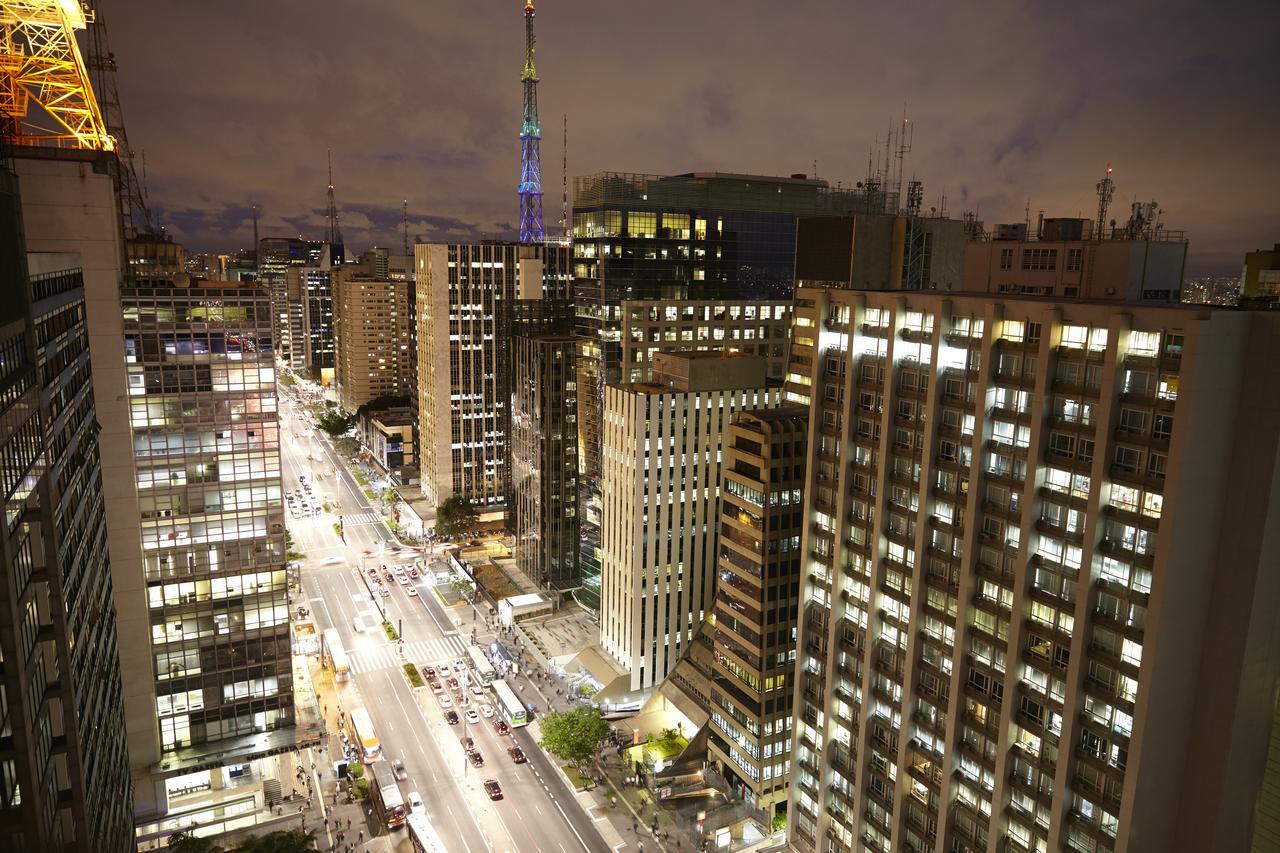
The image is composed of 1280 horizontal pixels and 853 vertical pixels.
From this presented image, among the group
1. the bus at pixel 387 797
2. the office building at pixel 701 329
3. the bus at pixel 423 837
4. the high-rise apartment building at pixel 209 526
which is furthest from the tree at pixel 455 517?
the bus at pixel 423 837

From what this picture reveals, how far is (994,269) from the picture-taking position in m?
85.2

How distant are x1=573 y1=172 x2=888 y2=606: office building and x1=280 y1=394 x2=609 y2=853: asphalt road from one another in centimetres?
2983

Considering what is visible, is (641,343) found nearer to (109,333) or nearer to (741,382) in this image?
(741,382)

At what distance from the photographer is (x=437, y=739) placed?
3898 inches

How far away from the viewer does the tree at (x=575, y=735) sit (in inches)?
3524

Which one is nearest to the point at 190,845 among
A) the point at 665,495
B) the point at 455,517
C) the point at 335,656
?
the point at 335,656

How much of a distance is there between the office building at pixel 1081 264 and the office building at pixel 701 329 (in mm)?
39618

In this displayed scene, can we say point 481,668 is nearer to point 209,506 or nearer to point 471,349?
point 209,506

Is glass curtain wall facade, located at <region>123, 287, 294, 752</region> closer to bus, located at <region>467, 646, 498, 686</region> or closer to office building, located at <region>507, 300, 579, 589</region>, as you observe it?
bus, located at <region>467, 646, 498, 686</region>

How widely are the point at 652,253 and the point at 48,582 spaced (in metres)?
107

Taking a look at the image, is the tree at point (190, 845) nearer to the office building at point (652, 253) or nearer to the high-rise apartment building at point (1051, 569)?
the high-rise apartment building at point (1051, 569)

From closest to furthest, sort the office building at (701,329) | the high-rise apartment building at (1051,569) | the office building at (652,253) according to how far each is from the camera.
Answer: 1. the high-rise apartment building at (1051,569)
2. the office building at (701,329)
3. the office building at (652,253)

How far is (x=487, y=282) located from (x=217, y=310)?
9550 cm

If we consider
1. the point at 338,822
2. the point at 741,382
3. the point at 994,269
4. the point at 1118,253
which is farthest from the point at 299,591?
the point at 1118,253
